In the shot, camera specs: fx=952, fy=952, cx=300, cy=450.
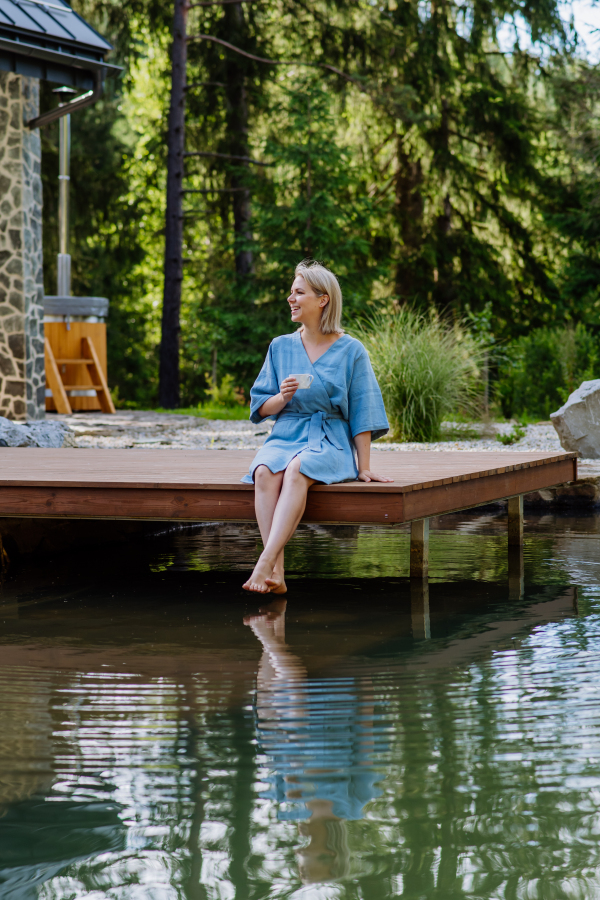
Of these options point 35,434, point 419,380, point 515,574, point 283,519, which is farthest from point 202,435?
point 283,519

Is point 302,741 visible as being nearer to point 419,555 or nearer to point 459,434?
point 419,555

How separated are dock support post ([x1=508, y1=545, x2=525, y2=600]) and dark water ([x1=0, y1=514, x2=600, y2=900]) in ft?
0.15

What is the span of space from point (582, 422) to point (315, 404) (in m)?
3.99

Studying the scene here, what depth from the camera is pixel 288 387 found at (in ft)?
11.9

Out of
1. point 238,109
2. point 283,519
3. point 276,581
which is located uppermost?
point 238,109

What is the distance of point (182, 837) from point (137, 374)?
719 inches

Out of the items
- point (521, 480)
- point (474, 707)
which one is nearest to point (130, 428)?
point (521, 480)

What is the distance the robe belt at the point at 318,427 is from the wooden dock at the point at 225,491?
0.71ft

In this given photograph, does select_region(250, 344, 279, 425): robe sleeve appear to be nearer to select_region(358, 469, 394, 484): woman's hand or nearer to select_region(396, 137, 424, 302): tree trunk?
select_region(358, 469, 394, 484): woman's hand

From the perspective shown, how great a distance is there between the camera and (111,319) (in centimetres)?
1917

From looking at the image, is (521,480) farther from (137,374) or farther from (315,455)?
(137,374)

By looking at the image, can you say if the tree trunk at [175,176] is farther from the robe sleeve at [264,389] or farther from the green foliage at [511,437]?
the robe sleeve at [264,389]

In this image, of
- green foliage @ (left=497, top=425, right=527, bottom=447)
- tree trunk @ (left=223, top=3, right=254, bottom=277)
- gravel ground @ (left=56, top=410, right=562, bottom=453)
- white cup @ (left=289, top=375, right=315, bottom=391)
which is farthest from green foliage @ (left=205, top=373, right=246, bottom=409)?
white cup @ (left=289, top=375, right=315, bottom=391)

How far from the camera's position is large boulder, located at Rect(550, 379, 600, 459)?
7.23m
